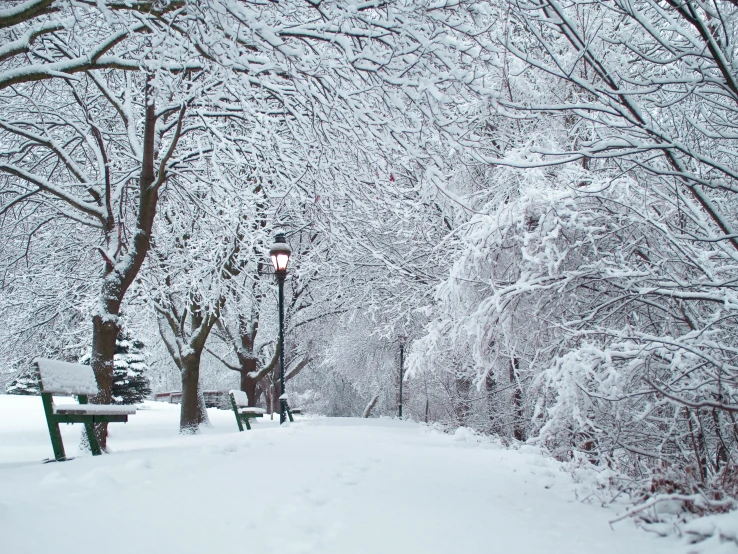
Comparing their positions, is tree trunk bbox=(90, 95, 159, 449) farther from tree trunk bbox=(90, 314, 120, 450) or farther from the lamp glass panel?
the lamp glass panel

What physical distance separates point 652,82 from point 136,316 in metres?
13.1

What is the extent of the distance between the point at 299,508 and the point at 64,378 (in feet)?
9.20

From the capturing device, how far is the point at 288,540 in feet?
8.88

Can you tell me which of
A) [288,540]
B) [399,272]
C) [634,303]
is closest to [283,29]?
[634,303]

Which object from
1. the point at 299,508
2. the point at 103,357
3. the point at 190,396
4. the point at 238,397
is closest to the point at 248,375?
the point at 190,396

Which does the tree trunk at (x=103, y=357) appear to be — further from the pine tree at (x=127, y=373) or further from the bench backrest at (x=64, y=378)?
the pine tree at (x=127, y=373)

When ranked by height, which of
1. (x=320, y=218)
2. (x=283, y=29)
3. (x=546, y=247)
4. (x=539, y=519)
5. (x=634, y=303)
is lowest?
(x=539, y=519)

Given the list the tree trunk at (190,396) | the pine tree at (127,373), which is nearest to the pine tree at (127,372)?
the pine tree at (127,373)

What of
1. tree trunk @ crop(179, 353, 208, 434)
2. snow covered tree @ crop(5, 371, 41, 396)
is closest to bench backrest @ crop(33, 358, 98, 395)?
tree trunk @ crop(179, 353, 208, 434)

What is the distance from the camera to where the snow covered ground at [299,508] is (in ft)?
8.56

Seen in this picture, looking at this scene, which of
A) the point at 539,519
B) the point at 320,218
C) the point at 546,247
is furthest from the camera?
the point at 320,218

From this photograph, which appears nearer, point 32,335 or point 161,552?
point 161,552

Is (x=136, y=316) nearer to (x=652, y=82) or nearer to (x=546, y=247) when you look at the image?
(x=546, y=247)

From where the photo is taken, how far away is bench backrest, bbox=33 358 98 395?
449 centimetres
